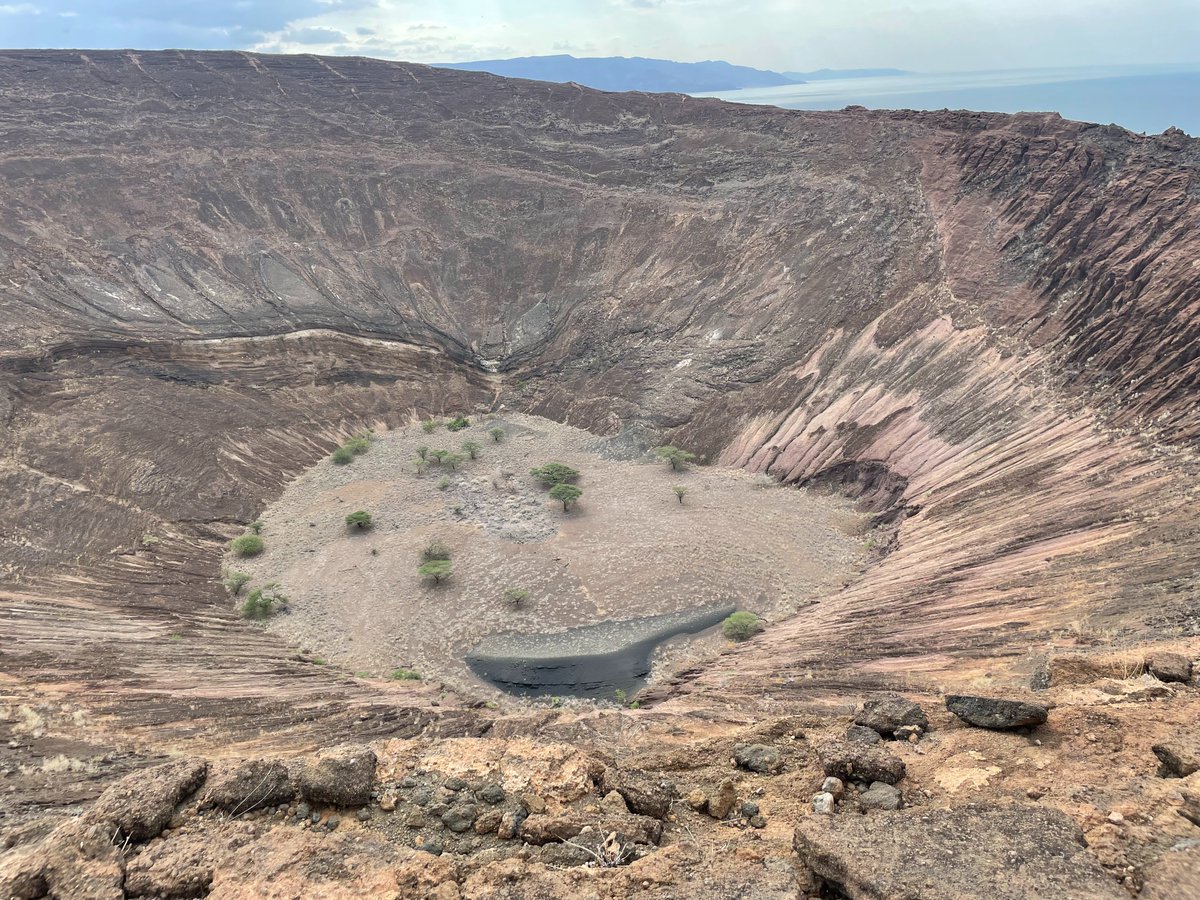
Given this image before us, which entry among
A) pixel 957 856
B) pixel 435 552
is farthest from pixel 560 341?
pixel 957 856

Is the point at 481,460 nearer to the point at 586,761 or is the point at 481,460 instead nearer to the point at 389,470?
the point at 389,470

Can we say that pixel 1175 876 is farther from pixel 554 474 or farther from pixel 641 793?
pixel 554 474

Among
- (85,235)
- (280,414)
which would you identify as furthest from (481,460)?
(85,235)

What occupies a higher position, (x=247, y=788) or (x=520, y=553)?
(x=520, y=553)

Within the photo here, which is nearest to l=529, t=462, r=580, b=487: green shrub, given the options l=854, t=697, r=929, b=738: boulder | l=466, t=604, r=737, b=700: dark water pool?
l=466, t=604, r=737, b=700: dark water pool

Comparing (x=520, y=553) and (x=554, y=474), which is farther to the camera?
(x=554, y=474)

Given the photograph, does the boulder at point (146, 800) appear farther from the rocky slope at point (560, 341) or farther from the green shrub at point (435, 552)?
the green shrub at point (435, 552)
